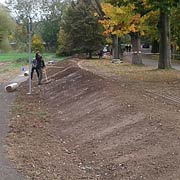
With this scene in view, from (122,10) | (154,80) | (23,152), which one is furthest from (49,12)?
(23,152)

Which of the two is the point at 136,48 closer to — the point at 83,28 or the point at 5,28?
the point at 83,28

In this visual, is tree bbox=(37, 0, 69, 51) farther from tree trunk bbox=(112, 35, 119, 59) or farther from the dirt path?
the dirt path

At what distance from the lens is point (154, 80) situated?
24188mm

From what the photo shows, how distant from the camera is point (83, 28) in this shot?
56031 millimetres

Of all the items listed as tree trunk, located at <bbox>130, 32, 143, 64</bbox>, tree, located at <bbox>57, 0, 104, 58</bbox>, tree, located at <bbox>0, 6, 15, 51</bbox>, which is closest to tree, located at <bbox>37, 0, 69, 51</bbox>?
tree, located at <bbox>0, 6, 15, 51</bbox>

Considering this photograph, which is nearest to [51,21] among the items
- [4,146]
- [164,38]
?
[164,38]

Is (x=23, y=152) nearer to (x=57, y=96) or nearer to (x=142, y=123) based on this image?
(x=142, y=123)

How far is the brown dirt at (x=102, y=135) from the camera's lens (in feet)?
33.2

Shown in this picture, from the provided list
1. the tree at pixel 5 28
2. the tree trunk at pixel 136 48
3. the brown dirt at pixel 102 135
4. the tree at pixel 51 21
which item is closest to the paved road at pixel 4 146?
the brown dirt at pixel 102 135

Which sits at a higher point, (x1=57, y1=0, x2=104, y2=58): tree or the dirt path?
(x1=57, y1=0, x2=104, y2=58): tree

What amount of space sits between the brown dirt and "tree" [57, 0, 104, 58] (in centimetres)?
3527

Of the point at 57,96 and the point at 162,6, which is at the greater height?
the point at 162,6

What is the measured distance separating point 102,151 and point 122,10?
22.6 m

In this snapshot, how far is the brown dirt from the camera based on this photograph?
1011 cm
